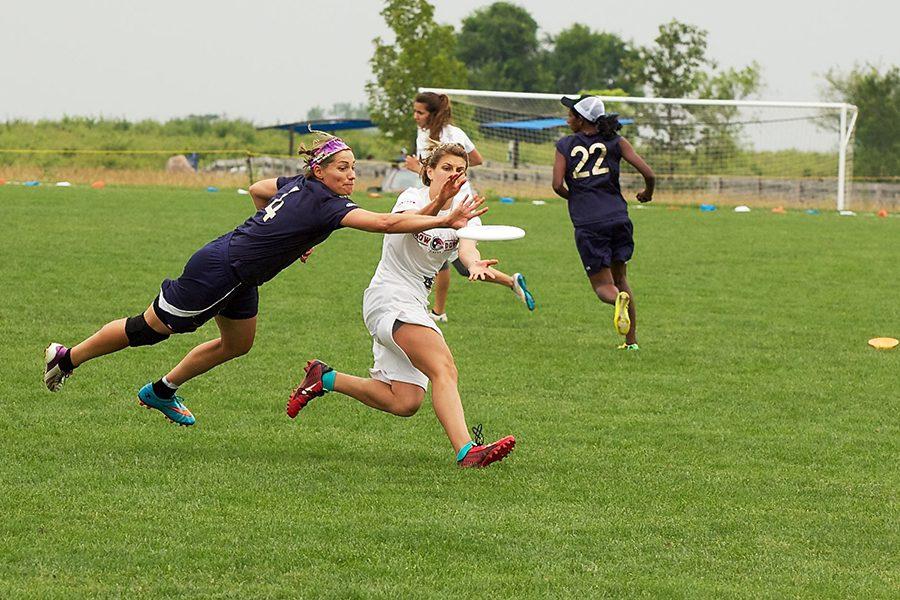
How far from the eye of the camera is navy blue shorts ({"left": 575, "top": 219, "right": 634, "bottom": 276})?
1070 centimetres

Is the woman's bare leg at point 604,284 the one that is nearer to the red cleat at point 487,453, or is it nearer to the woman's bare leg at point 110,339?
the red cleat at point 487,453

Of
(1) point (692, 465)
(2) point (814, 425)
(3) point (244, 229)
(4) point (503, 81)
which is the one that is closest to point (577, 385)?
(2) point (814, 425)

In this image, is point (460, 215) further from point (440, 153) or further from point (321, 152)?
point (321, 152)

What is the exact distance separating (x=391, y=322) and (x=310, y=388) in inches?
28.2

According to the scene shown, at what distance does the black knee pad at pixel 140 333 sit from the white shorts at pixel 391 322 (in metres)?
1.08

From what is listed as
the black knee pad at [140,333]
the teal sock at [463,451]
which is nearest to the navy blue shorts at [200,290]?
the black knee pad at [140,333]

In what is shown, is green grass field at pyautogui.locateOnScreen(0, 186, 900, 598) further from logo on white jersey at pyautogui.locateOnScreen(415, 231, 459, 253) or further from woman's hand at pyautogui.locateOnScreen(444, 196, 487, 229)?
woman's hand at pyautogui.locateOnScreen(444, 196, 487, 229)

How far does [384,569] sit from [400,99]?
39.6m

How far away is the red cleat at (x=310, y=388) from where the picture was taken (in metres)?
6.99

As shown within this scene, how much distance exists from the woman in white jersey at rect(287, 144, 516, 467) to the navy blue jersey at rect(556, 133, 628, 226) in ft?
12.4

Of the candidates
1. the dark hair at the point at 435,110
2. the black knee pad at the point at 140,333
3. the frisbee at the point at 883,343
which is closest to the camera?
the black knee pad at the point at 140,333

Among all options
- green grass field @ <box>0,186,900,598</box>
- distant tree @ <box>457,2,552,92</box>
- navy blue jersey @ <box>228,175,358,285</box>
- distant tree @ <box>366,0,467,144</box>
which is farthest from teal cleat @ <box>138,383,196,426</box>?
distant tree @ <box>457,2,552,92</box>

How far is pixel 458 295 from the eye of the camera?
1387 centimetres

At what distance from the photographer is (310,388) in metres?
7.01
